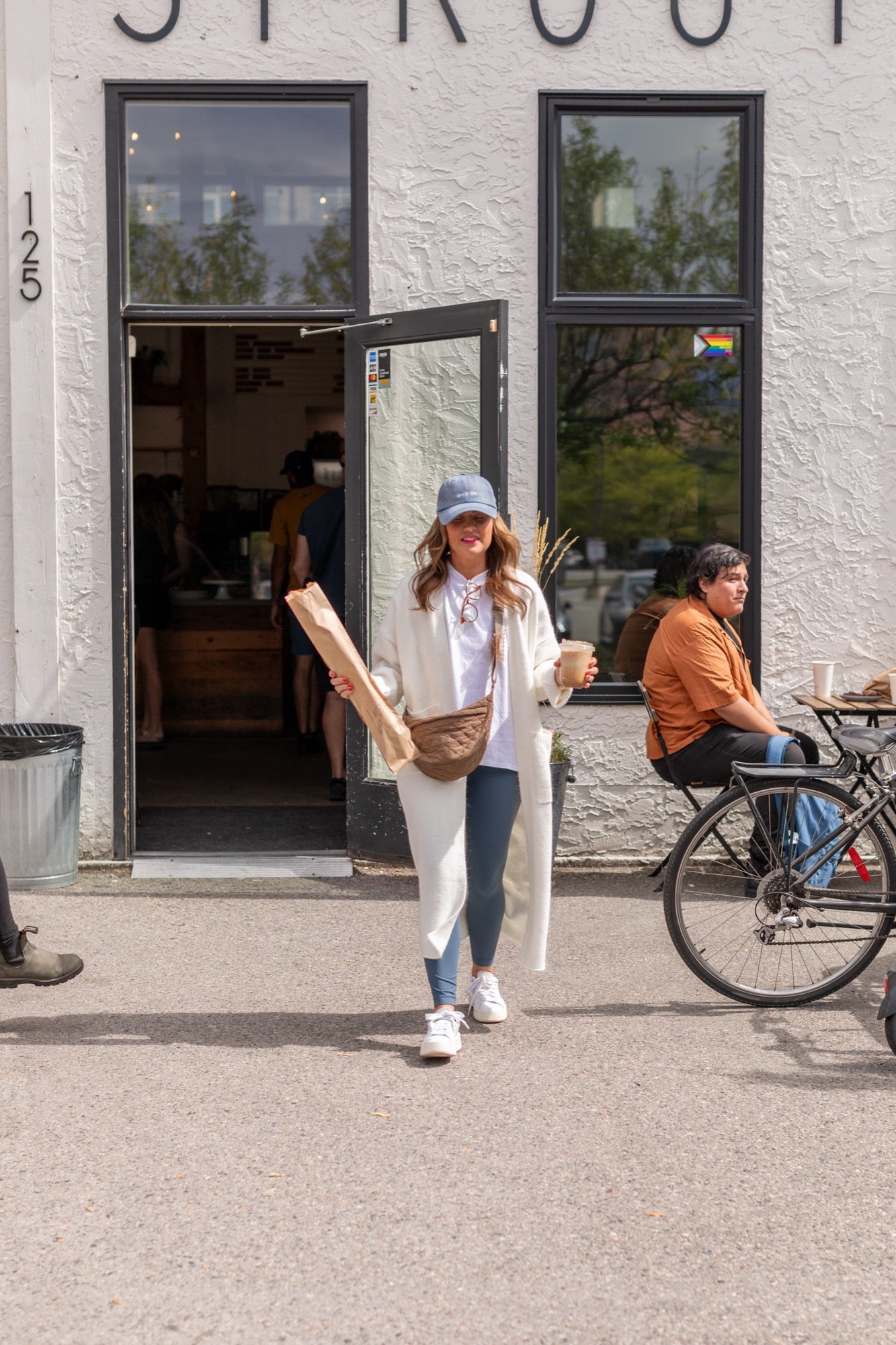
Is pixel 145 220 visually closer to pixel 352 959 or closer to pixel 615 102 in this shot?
pixel 615 102

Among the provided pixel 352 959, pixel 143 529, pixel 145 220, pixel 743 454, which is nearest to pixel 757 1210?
pixel 352 959

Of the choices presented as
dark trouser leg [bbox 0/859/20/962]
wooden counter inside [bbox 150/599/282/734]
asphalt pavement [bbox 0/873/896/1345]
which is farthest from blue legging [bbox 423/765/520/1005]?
wooden counter inside [bbox 150/599/282/734]

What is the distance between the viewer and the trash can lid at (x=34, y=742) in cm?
678

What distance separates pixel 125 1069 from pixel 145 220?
439cm

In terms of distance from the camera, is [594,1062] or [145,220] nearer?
[594,1062]

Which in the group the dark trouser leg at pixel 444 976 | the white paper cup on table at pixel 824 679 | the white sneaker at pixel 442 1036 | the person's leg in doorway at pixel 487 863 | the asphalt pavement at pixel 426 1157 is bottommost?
the asphalt pavement at pixel 426 1157

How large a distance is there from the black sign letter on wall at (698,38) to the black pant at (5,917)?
5004 mm

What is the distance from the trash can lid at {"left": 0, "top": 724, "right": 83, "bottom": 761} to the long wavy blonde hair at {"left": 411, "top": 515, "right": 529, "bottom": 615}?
2744 millimetres

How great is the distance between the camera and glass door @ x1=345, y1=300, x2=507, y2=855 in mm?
7004

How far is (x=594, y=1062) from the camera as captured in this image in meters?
4.56

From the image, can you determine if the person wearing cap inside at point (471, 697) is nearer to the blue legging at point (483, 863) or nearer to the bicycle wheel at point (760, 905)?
the blue legging at point (483, 863)

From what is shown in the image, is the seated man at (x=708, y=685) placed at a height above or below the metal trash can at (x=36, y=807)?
above

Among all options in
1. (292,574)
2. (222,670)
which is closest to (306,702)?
(222,670)

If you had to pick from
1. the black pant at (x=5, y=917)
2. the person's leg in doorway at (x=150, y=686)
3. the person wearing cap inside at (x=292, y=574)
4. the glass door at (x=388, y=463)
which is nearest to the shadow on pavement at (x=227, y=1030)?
the black pant at (x=5, y=917)
